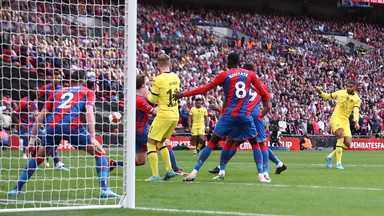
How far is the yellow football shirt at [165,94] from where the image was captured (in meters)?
10.9

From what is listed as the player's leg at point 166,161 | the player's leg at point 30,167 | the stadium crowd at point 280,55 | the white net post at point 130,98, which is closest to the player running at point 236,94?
the player's leg at point 166,161

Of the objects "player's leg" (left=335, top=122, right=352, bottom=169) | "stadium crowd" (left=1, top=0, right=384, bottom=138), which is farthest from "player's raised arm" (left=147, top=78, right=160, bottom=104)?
"stadium crowd" (left=1, top=0, right=384, bottom=138)

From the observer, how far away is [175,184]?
33.8 ft

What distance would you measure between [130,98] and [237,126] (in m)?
3.35

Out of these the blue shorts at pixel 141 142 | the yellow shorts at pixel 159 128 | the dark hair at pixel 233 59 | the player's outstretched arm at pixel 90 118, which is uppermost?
the dark hair at pixel 233 59

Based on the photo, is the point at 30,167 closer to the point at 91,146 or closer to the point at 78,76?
the point at 91,146

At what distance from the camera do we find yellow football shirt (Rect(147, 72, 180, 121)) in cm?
1088

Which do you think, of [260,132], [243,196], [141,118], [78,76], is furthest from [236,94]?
[78,76]

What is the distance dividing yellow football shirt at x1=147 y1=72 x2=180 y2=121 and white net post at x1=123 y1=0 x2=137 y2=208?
3.17 metres

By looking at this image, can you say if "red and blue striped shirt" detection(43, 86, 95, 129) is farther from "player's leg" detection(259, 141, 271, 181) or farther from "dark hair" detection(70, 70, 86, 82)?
"player's leg" detection(259, 141, 271, 181)

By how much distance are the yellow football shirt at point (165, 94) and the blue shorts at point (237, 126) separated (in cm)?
94

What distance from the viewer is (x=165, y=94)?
11.0 meters

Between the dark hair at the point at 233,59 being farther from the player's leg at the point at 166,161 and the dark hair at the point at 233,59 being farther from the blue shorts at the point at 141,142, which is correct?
the blue shorts at the point at 141,142

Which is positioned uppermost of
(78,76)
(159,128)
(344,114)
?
(78,76)
